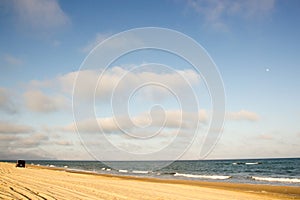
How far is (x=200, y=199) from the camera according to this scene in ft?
48.1

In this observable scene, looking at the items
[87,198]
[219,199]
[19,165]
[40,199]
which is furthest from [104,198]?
[19,165]

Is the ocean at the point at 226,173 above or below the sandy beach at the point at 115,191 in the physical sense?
below

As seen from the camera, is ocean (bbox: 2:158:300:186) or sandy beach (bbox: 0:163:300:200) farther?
ocean (bbox: 2:158:300:186)

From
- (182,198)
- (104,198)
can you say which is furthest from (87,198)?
(182,198)

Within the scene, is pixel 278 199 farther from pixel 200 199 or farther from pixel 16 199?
pixel 16 199

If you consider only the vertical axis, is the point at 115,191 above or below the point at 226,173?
above

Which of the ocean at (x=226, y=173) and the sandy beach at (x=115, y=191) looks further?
the ocean at (x=226, y=173)

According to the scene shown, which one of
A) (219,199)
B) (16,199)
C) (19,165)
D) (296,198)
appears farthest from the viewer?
(19,165)

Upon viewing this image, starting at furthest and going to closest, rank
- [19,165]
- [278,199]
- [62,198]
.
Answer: [19,165] < [278,199] < [62,198]

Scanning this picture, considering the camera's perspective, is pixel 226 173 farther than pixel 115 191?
Yes

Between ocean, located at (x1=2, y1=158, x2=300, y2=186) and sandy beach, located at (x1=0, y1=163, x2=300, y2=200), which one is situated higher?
sandy beach, located at (x1=0, y1=163, x2=300, y2=200)

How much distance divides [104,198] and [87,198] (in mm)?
752

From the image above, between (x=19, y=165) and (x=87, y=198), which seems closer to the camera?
(x=87, y=198)

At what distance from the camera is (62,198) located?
12344 mm
